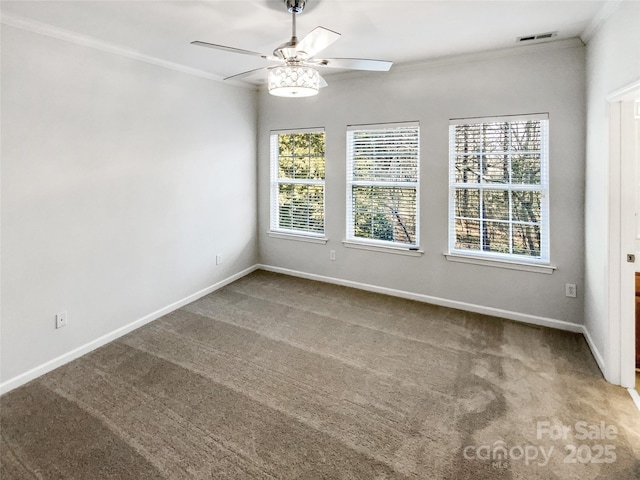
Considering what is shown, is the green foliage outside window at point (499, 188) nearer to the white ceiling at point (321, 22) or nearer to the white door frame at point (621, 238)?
the white ceiling at point (321, 22)

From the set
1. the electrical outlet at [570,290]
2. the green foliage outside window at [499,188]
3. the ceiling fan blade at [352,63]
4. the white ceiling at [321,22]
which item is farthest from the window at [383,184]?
the ceiling fan blade at [352,63]

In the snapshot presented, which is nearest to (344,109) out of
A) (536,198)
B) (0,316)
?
(536,198)

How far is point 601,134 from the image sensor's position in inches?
103

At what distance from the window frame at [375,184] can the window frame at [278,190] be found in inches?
14.3

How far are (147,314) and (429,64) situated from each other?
154 inches

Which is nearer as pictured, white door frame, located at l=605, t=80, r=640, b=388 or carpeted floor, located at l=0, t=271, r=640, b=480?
carpeted floor, located at l=0, t=271, r=640, b=480

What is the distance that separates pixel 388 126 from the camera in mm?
4055

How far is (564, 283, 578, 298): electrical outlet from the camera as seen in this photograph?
3.31 m

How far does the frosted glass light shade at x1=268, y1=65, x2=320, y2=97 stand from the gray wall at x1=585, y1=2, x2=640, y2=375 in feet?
5.98

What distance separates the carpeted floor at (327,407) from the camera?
1.83 meters

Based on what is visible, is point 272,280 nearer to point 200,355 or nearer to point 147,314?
point 147,314

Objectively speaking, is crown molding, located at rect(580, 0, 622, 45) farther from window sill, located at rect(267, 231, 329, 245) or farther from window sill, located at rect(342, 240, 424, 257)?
window sill, located at rect(267, 231, 329, 245)

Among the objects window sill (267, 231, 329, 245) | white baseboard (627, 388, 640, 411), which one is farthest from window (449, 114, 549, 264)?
window sill (267, 231, 329, 245)

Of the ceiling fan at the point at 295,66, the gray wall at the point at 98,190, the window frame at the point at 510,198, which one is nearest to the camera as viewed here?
the ceiling fan at the point at 295,66
